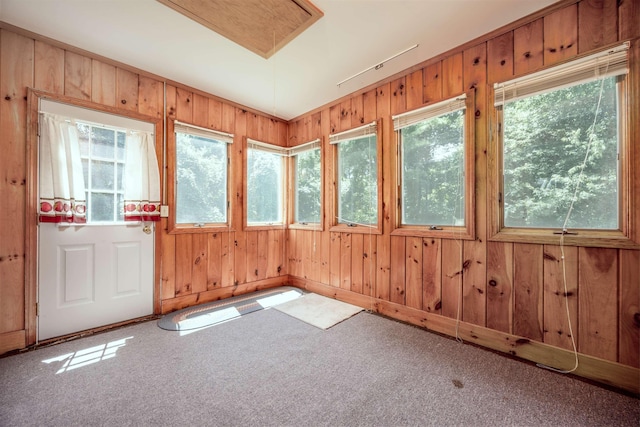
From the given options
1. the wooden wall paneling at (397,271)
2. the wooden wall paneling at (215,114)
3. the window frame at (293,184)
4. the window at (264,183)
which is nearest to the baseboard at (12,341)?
the window at (264,183)

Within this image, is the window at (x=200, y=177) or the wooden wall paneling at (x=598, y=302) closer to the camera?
the wooden wall paneling at (x=598, y=302)

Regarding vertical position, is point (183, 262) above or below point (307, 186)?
below

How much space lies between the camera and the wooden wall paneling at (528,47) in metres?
1.88

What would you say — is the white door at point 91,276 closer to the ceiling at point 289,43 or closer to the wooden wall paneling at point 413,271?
the ceiling at point 289,43

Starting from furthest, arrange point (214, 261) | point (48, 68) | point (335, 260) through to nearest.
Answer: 1. point (335, 260)
2. point (214, 261)
3. point (48, 68)

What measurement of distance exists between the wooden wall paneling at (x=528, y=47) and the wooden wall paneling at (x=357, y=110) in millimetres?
1475

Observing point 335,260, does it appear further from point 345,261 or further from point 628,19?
point 628,19

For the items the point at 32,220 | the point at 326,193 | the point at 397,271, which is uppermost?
the point at 326,193

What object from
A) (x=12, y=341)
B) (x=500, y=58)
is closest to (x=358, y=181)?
(x=500, y=58)

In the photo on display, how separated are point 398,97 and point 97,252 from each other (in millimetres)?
3355

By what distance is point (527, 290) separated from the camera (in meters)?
1.93

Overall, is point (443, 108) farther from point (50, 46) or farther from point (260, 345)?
point (50, 46)

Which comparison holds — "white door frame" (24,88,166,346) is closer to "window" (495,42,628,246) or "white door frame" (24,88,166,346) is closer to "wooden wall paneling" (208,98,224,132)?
"wooden wall paneling" (208,98,224,132)

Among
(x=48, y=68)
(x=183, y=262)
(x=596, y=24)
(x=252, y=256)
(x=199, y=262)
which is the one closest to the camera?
(x=596, y=24)
